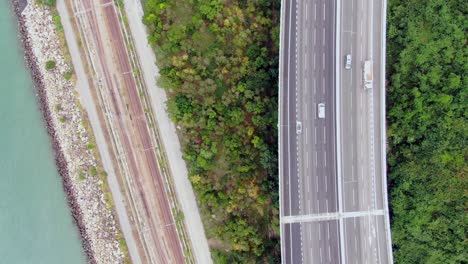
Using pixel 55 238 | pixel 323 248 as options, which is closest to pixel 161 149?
pixel 55 238

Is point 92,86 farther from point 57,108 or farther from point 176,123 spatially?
point 176,123

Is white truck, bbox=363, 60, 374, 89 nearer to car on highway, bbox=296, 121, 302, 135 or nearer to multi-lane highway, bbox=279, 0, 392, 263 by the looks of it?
multi-lane highway, bbox=279, 0, 392, 263

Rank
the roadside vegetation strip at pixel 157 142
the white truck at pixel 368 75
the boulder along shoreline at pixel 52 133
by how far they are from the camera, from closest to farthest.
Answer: the white truck at pixel 368 75
the roadside vegetation strip at pixel 157 142
the boulder along shoreline at pixel 52 133

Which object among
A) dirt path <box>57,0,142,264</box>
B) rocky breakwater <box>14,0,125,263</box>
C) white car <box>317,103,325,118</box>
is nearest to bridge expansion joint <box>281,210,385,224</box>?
white car <box>317,103,325,118</box>

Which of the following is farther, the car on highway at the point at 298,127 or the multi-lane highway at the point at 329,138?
the car on highway at the point at 298,127

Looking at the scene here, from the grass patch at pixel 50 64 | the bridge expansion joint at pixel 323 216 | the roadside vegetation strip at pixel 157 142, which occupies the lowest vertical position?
the bridge expansion joint at pixel 323 216

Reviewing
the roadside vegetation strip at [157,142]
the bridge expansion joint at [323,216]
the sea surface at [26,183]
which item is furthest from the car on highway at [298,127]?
the sea surface at [26,183]

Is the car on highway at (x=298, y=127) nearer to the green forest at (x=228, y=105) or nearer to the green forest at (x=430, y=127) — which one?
the green forest at (x=228, y=105)

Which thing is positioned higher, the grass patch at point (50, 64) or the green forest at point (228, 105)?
the grass patch at point (50, 64)
